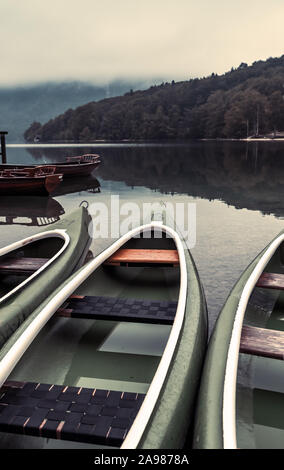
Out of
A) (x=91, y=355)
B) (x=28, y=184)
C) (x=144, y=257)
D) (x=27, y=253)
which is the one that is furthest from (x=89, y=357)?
(x=28, y=184)

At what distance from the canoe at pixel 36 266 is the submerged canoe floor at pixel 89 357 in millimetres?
464

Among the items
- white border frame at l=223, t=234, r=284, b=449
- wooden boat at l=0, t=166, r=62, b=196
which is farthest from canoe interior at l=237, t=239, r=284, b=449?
wooden boat at l=0, t=166, r=62, b=196

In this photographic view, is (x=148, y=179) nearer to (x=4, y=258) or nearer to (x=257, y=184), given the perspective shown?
(x=257, y=184)

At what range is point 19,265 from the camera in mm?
8328

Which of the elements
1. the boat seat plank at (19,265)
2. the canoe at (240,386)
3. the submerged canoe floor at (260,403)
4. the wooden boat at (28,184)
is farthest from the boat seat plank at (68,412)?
the wooden boat at (28,184)

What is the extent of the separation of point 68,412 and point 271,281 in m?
4.38

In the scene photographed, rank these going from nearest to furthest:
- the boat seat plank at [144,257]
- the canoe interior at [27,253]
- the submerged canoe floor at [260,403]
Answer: the submerged canoe floor at [260,403], the boat seat plank at [144,257], the canoe interior at [27,253]

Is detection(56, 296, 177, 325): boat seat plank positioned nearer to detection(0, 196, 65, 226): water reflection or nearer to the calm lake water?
the calm lake water

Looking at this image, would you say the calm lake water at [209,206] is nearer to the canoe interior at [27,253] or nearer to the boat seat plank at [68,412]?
the canoe interior at [27,253]

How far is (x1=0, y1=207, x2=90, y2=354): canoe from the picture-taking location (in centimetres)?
594

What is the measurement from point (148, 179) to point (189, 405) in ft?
105

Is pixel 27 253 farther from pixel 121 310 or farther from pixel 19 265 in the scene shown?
pixel 121 310

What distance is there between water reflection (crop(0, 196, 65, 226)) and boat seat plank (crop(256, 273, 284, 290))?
12.3m

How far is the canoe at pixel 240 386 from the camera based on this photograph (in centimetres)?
342
